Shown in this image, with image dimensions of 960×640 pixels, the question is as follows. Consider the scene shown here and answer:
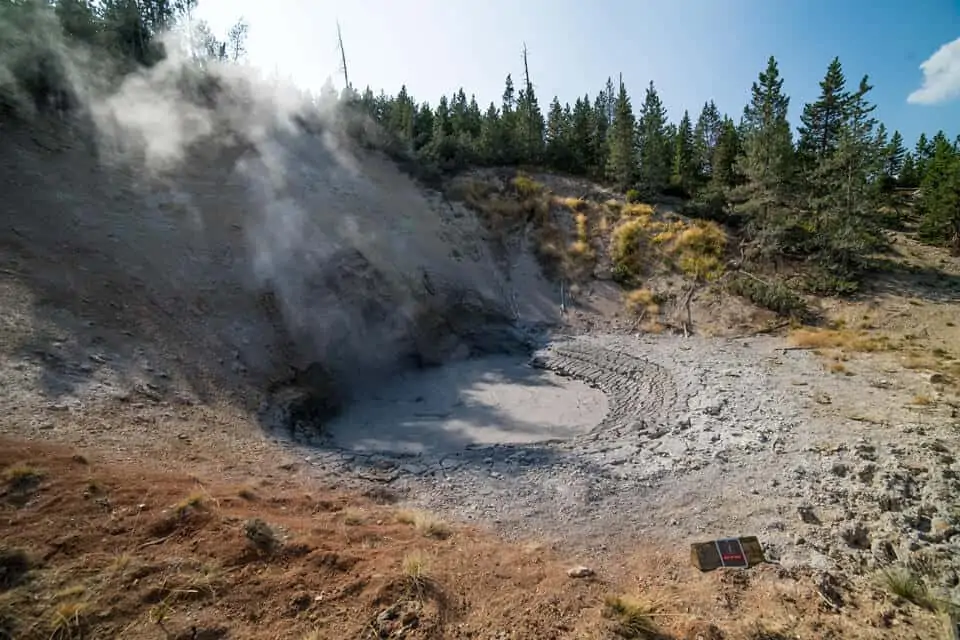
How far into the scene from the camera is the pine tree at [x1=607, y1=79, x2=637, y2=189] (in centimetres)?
3077

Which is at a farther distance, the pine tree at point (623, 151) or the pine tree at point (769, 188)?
the pine tree at point (623, 151)

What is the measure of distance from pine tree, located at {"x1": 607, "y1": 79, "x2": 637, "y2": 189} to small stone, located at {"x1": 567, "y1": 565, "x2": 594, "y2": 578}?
28.9 metres

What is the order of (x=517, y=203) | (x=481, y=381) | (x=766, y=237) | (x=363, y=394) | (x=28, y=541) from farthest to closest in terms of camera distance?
(x=517, y=203) → (x=766, y=237) → (x=481, y=381) → (x=363, y=394) → (x=28, y=541)

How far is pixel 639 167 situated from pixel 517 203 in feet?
33.5

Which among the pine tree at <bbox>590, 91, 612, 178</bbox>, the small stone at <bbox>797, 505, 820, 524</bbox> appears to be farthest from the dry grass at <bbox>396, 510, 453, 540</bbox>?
the pine tree at <bbox>590, 91, 612, 178</bbox>

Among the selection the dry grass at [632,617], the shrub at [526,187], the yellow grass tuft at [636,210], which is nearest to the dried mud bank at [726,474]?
the dry grass at [632,617]

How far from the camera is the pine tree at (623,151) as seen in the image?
30773 mm

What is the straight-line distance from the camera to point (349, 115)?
29.0m

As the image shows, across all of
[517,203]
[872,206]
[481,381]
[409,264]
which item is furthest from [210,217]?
[872,206]

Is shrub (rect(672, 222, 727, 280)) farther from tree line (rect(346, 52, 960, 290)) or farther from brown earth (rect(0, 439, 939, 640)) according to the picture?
brown earth (rect(0, 439, 939, 640))

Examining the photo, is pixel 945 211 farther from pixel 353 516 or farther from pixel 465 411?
pixel 353 516

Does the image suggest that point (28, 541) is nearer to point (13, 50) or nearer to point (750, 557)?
point (750, 557)

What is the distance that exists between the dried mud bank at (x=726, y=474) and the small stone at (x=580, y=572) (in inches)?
29.2

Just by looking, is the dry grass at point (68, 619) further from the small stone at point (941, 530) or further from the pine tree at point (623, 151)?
the pine tree at point (623, 151)
